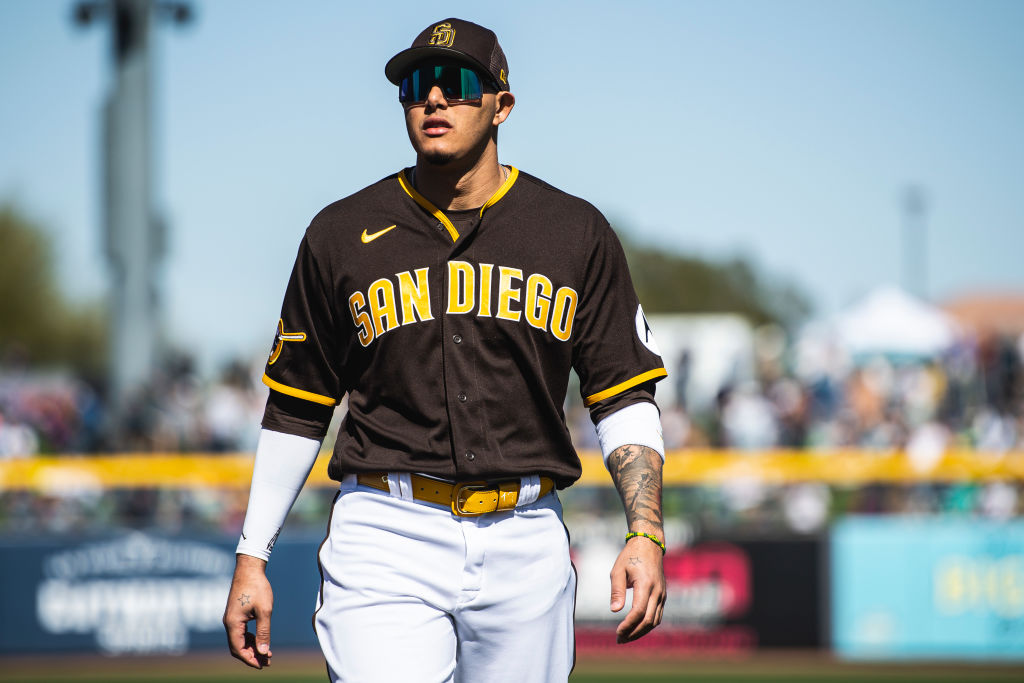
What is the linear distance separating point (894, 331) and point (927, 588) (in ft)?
32.4

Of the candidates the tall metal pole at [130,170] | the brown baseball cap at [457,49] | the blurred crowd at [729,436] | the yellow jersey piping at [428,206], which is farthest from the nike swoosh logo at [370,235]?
the tall metal pole at [130,170]

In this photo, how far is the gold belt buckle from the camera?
10.4 feet

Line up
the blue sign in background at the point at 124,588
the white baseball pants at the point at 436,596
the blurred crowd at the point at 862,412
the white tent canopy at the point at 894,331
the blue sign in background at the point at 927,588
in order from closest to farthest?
the white baseball pants at the point at 436,596 → the blue sign in background at the point at 927,588 → the blue sign in background at the point at 124,588 → the blurred crowd at the point at 862,412 → the white tent canopy at the point at 894,331

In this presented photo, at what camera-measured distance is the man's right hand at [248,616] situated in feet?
10.4

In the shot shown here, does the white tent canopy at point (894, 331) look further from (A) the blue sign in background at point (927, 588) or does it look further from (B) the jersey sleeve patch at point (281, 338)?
(B) the jersey sleeve patch at point (281, 338)

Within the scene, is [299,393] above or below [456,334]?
below

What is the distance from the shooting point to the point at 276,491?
3326 millimetres

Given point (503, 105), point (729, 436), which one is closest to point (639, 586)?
point (503, 105)

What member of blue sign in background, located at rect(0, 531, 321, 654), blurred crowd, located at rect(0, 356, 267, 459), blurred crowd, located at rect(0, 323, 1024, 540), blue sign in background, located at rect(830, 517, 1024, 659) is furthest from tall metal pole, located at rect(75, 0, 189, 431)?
blue sign in background, located at rect(830, 517, 1024, 659)

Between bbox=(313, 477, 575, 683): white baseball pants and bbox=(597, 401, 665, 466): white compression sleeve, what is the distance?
0.29 metres

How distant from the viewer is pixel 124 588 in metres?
11.2

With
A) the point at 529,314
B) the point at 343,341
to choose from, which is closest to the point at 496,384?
the point at 529,314

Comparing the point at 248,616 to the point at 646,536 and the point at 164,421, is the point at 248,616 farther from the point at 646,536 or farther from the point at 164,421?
the point at 164,421

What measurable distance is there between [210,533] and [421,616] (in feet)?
28.0
